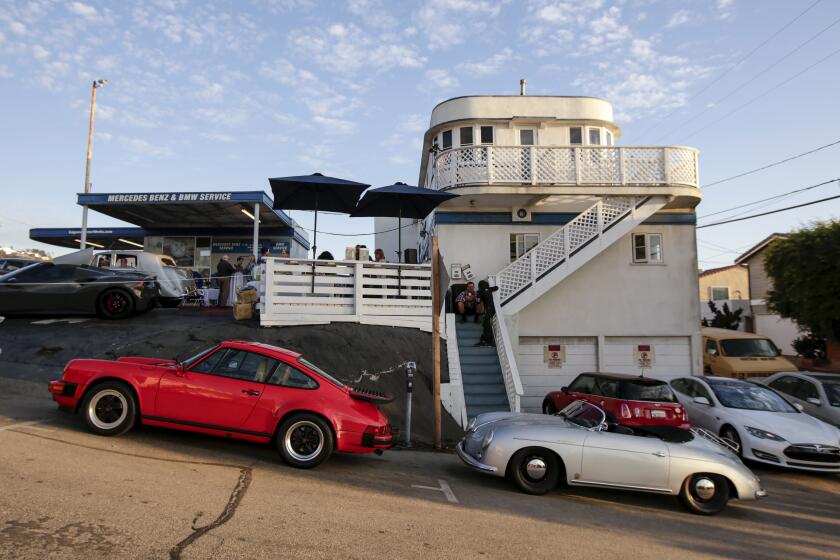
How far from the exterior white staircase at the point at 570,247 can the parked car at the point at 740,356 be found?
15.6 feet

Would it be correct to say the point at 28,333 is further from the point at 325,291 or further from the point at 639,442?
the point at 639,442

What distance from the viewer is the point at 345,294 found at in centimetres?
1234

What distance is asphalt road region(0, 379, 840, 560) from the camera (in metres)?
4.22

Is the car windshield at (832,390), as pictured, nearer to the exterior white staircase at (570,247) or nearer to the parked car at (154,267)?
the exterior white staircase at (570,247)

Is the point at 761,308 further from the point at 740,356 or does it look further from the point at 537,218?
the point at 537,218

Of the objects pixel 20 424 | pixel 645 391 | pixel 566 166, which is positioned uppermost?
pixel 566 166

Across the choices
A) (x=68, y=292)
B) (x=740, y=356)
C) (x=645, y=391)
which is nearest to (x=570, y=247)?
(x=645, y=391)

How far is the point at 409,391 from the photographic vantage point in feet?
31.1

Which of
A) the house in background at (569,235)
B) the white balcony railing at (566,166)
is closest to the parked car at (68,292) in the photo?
the house in background at (569,235)

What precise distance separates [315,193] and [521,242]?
271 inches

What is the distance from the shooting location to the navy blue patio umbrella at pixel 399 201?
12799 millimetres

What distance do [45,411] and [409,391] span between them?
5.24 metres

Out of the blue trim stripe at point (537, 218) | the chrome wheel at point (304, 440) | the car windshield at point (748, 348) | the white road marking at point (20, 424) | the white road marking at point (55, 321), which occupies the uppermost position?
the blue trim stripe at point (537, 218)

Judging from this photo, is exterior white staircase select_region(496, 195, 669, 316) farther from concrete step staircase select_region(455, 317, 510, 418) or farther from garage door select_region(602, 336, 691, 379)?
garage door select_region(602, 336, 691, 379)
